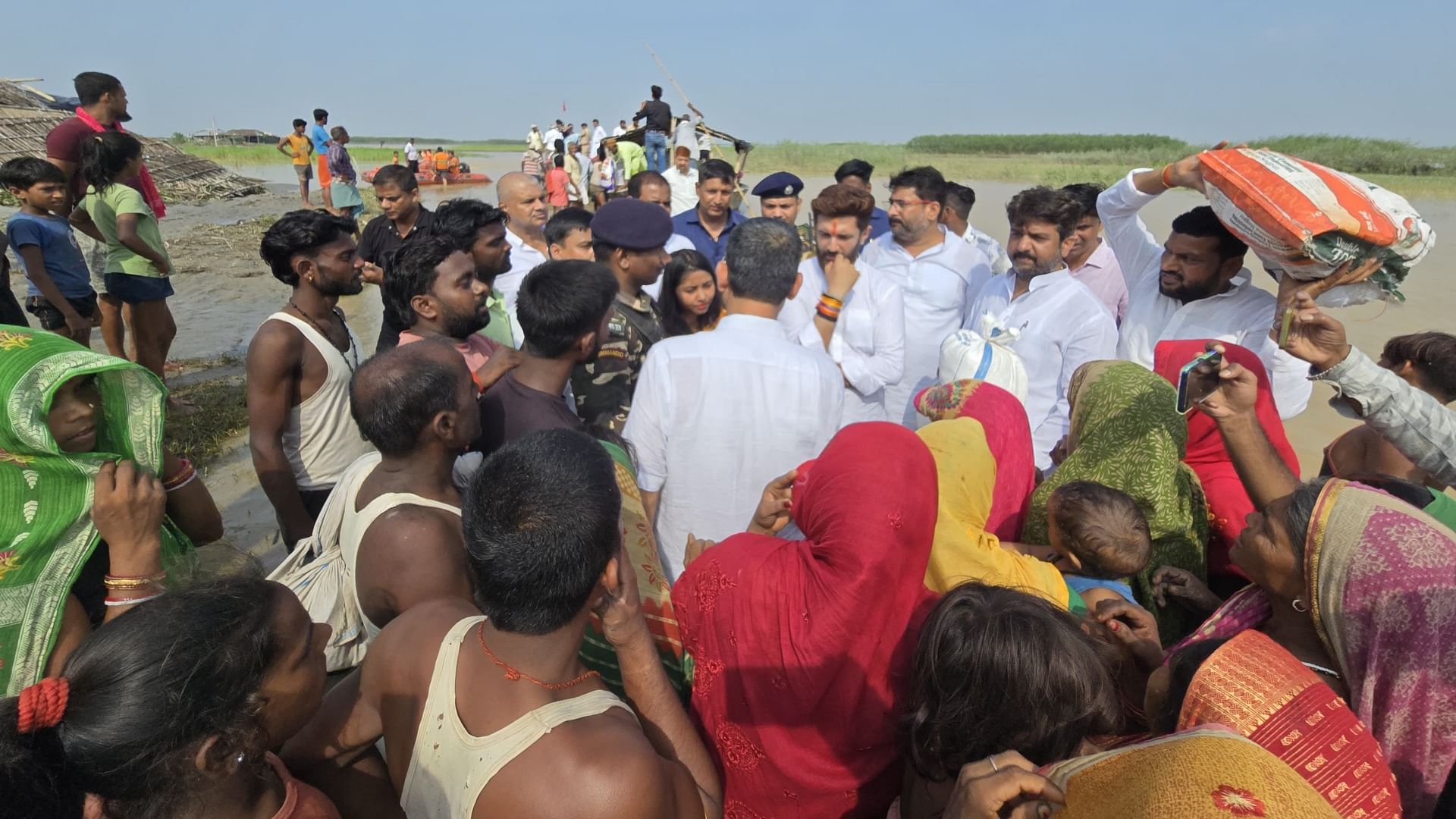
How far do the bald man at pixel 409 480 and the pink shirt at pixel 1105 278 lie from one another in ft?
14.7

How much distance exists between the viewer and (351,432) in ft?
9.93

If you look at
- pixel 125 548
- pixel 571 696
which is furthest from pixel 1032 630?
pixel 125 548

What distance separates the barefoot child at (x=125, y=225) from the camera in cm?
494

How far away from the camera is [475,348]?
3371mm

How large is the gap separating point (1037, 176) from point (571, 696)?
32.9m

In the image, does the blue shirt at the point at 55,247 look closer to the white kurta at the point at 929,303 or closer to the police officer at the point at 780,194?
the police officer at the point at 780,194

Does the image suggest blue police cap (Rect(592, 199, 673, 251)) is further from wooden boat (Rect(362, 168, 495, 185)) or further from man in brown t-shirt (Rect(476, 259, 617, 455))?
wooden boat (Rect(362, 168, 495, 185))

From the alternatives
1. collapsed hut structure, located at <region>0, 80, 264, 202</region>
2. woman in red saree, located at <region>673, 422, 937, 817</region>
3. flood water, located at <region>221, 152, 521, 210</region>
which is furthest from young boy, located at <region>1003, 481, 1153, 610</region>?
flood water, located at <region>221, 152, 521, 210</region>

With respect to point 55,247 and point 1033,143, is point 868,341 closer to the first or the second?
point 55,247

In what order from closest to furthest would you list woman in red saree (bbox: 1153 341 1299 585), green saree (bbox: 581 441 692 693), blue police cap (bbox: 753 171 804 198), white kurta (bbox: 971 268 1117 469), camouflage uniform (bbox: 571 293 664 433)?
1. green saree (bbox: 581 441 692 693)
2. woman in red saree (bbox: 1153 341 1299 585)
3. camouflage uniform (bbox: 571 293 664 433)
4. white kurta (bbox: 971 268 1117 469)
5. blue police cap (bbox: 753 171 804 198)

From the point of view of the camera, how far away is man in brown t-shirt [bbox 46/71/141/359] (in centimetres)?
516

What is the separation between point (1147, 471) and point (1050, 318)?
165 centimetres

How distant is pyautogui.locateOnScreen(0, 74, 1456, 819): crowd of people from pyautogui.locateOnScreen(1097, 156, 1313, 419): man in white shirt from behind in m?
0.03

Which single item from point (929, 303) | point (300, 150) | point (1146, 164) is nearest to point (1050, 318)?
point (929, 303)
